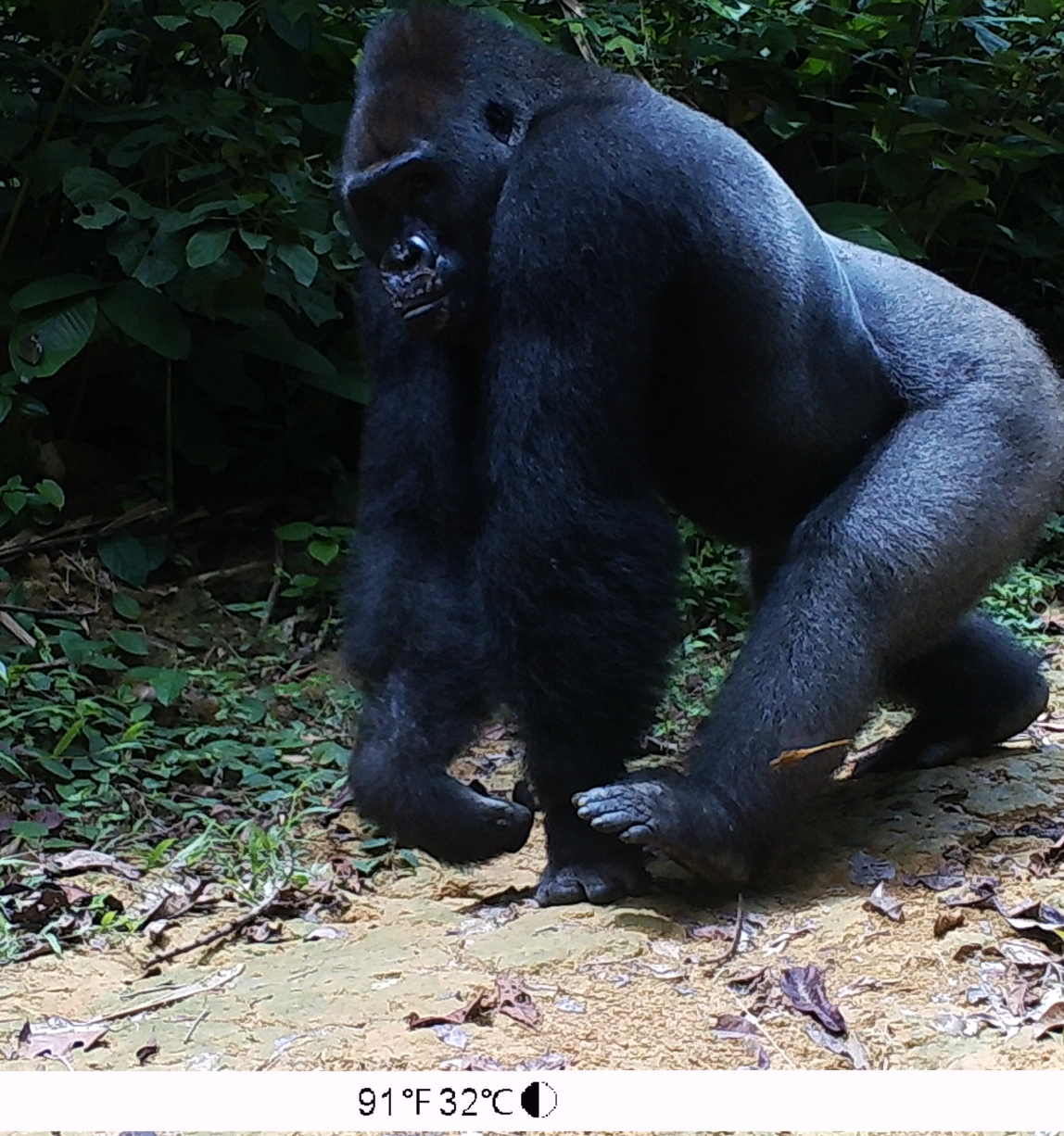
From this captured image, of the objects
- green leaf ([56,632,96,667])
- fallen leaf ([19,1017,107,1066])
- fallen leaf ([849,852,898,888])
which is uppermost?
fallen leaf ([19,1017,107,1066])

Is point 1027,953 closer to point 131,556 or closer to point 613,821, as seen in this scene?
point 613,821

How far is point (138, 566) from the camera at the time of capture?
3908 millimetres

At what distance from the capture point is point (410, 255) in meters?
2.41

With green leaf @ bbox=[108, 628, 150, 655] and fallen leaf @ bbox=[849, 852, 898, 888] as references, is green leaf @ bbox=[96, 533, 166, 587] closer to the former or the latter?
green leaf @ bbox=[108, 628, 150, 655]

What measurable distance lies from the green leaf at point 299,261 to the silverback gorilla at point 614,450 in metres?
0.96

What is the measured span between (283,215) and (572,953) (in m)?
2.36

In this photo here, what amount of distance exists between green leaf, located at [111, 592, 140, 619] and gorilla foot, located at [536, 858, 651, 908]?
1.76 m

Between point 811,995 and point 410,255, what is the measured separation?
132cm

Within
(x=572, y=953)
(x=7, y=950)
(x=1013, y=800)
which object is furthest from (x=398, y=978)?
(x=1013, y=800)

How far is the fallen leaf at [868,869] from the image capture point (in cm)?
239

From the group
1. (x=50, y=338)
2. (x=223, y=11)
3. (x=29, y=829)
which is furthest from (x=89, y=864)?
(x=223, y=11)

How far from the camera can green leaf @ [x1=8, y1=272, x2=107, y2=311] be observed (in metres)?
3.73

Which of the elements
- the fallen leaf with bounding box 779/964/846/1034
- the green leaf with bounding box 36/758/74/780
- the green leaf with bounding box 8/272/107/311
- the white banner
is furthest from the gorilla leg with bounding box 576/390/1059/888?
the green leaf with bounding box 8/272/107/311

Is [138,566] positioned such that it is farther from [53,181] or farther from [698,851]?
[698,851]
